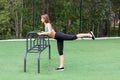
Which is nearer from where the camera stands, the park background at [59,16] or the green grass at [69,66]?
the green grass at [69,66]

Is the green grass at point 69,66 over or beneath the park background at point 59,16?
beneath

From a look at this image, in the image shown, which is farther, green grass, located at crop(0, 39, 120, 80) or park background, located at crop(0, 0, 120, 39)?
park background, located at crop(0, 0, 120, 39)

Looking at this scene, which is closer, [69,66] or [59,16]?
[69,66]

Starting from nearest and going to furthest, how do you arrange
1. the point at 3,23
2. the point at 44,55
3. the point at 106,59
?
the point at 106,59 → the point at 44,55 → the point at 3,23

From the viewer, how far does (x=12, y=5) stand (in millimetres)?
15906

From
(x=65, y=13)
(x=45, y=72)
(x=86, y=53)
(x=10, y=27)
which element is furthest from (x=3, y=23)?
(x=45, y=72)

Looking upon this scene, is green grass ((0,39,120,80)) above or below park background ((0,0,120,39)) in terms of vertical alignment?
below

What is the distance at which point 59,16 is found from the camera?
53.1 ft

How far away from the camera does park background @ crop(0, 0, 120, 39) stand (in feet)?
50.7

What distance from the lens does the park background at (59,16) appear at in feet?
50.7

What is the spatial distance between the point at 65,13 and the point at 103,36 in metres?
2.20

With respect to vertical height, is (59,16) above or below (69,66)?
above

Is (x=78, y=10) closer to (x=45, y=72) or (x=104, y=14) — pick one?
(x=104, y=14)

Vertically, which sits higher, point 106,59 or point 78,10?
point 78,10
